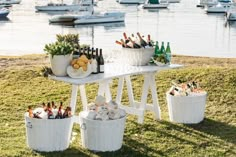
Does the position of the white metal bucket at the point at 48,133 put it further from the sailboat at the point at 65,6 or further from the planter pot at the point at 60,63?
the sailboat at the point at 65,6

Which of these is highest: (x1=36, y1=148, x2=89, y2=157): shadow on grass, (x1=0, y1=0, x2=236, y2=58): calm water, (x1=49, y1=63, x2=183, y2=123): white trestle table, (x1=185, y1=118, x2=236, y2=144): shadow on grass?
(x1=49, y1=63, x2=183, y2=123): white trestle table

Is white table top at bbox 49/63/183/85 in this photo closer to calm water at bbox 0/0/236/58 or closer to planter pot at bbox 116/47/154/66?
planter pot at bbox 116/47/154/66

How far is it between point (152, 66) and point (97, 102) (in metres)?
1.13

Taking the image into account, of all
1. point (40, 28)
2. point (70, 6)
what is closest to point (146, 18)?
point (70, 6)

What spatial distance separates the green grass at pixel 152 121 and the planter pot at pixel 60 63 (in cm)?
78

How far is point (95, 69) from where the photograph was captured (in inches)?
233

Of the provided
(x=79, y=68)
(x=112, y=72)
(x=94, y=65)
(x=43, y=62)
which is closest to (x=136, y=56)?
(x=112, y=72)

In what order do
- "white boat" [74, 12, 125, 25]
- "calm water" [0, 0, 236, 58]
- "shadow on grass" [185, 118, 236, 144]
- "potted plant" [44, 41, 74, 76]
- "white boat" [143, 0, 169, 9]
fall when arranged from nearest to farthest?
"potted plant" [44, 41, 74, 76] < "shadow on grass" [185, 118, 236, 144] < "calm water" [0, 0, 236, 58] < "white boat" [74, 12, 125, 25] < "white boat" [143, 0, 169, 9]

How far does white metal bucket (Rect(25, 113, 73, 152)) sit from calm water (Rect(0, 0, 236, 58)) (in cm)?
1628

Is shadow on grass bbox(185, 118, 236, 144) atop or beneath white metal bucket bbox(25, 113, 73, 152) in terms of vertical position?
beneath

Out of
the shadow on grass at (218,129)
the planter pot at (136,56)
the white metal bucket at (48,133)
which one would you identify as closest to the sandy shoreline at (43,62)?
the shadow on grass at (218,129)

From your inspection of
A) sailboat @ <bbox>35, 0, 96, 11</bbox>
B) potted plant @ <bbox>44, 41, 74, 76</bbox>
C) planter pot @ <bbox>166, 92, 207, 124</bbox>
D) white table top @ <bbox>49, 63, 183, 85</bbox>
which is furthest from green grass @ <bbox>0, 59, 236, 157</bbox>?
sailboat @ <bbox>35, 0, 96, 11</bbox>

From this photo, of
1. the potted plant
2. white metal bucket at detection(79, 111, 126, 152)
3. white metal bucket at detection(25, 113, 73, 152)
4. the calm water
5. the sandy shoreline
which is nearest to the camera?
white metal bucket at detection(25, 113, 73, 152)

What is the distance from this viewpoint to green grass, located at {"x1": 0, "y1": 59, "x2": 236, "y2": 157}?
5.79 metres
